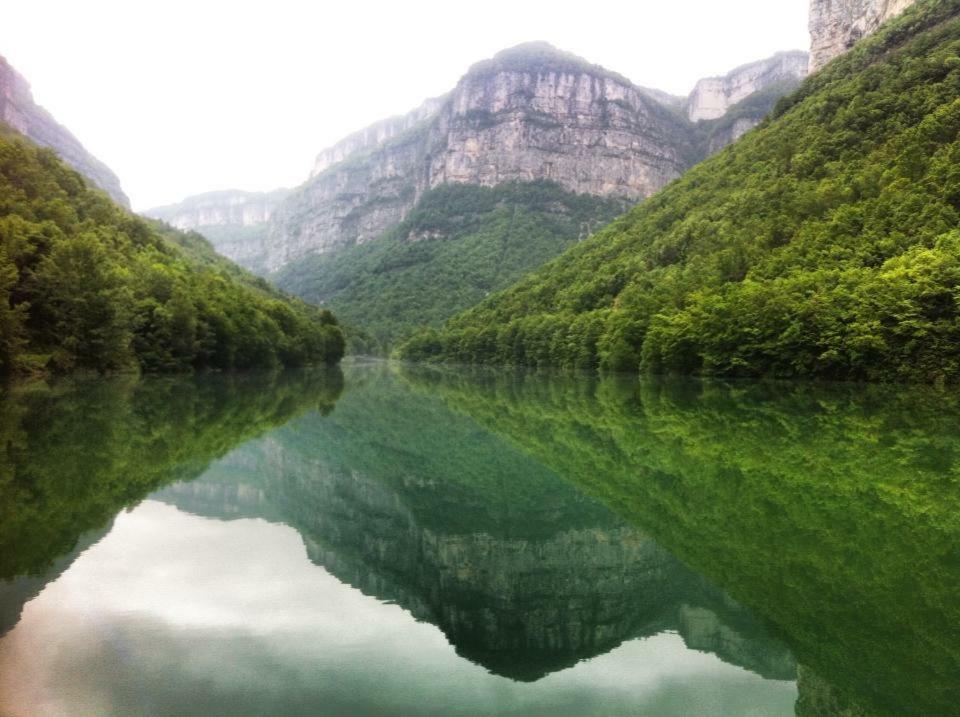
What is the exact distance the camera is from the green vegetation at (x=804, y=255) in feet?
150

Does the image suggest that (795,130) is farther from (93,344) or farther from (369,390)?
(93,344)

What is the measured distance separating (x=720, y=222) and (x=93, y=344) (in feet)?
222

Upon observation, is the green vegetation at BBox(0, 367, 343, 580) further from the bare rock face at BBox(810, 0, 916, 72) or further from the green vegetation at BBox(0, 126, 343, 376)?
the bare rock face at BBox(810, 0, 916, 72)

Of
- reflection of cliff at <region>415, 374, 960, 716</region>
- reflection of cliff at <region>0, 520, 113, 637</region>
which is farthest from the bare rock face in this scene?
reflection of cliff at <region>0, 520, 113, 637</region>

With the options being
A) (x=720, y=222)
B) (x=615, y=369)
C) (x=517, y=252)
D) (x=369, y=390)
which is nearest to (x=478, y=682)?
(x=369, y=390)

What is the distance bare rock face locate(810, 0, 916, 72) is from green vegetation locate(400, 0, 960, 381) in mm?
40645

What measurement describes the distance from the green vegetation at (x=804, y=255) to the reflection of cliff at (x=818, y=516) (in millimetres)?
19645

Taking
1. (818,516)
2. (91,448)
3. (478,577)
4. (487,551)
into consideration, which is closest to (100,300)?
(91,448)

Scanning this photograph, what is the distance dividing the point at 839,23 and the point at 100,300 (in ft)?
577

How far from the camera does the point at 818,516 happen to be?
11.1 metres

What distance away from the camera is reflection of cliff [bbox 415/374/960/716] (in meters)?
6.00

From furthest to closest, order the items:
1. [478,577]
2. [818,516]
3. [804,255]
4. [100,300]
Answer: [804,255] → [100,300] → [818,516] → [478,577]

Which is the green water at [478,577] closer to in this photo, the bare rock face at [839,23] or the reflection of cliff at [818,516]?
the reflection of cliff at [818,516]

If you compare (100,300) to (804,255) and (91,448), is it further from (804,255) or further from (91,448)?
(804,255)
